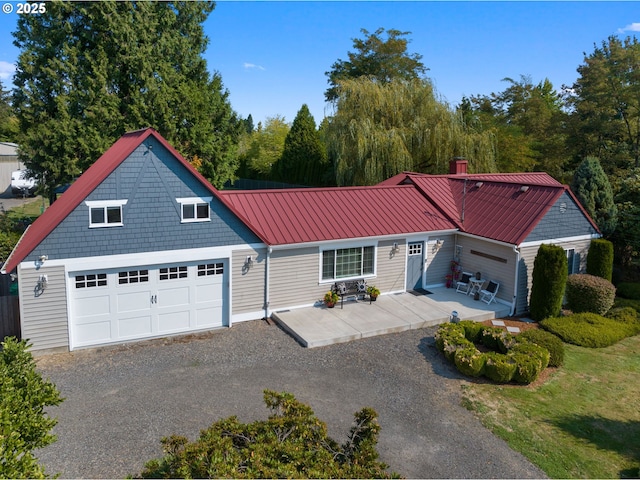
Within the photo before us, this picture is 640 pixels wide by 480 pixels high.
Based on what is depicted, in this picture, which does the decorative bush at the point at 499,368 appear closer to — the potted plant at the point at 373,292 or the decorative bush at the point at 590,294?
the potted plant at the point at 373,292

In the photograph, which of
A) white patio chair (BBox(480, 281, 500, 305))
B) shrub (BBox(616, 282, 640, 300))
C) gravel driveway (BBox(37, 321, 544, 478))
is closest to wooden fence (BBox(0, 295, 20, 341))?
gravel driveway (BBox(37, 321, 544, 478))

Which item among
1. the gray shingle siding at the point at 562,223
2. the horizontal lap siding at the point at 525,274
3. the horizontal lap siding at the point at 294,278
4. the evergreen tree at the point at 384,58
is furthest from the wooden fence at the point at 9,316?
the evergreen tree at the point at 384,58

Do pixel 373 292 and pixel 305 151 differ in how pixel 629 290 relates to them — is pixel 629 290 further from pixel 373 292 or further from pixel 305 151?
pixel 305 151

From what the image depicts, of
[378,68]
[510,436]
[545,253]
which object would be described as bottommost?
[510,436]

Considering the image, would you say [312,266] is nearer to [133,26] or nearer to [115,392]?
[115,392]

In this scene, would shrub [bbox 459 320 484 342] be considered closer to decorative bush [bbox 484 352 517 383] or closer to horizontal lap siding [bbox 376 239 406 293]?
decorative bush [bbox 484 352 517 383]

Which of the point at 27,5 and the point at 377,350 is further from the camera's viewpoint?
the point at 27,5

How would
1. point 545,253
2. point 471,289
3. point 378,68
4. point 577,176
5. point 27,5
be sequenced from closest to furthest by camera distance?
point 545,253
point 471,289
point 577,176
point 27,5
point 378,68

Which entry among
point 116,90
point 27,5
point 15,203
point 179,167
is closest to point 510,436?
point 179,167
